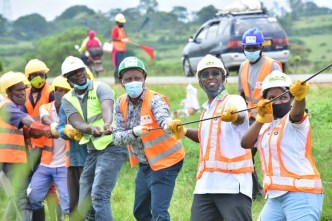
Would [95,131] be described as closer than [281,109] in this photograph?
No

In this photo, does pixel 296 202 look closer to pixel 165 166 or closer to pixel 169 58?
pixel 165 166

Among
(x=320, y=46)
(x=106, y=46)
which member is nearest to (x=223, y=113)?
(x=106, y=46)

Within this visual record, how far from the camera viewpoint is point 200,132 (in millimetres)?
6879

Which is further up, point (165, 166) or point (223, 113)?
point (223, 113)

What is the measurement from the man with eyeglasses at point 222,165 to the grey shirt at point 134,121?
0.75 meters

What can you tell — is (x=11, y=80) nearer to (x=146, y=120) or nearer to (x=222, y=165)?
(x=146, y=120)

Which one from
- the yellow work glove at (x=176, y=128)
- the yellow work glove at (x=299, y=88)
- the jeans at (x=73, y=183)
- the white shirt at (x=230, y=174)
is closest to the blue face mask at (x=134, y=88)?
the yellow work glove at (x=176, y=128)

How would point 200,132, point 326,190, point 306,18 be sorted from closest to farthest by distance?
point 200,132
point 326,190
point 306,18

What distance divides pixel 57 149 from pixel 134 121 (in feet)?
5.85

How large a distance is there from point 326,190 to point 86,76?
2645 mm

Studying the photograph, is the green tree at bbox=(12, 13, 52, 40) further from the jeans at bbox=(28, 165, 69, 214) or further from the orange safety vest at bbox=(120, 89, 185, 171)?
the orange safety vest at bbox=(120, 89, 185, 171)

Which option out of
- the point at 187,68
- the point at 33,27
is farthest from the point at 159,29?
the point at 187,68

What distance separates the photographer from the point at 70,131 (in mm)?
8359

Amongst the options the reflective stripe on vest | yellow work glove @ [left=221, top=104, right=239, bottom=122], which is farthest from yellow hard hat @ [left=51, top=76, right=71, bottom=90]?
yellow work glove @ [left=221, top=104, right=239, bottom=122]
